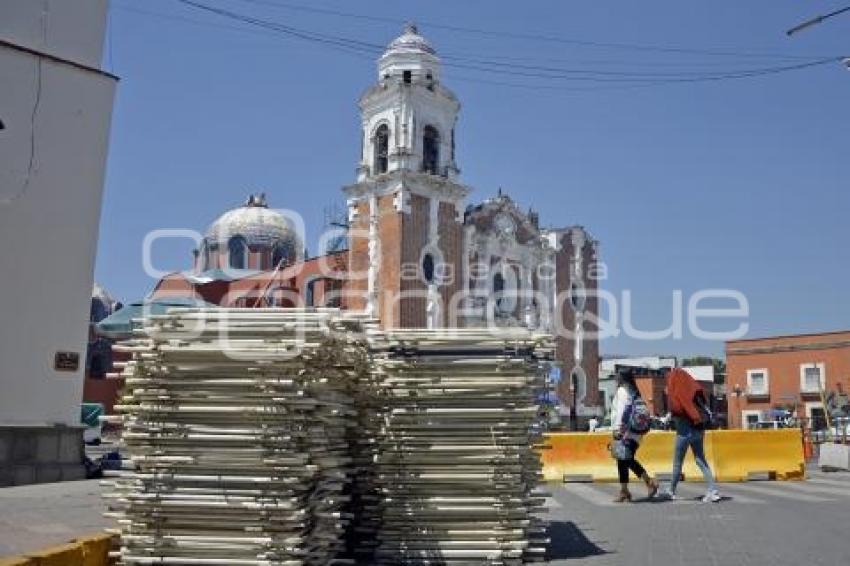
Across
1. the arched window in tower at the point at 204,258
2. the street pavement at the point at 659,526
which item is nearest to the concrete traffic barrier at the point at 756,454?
the street pavement at the point at 659,526

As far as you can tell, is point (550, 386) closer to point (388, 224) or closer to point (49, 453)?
point (49, 453)

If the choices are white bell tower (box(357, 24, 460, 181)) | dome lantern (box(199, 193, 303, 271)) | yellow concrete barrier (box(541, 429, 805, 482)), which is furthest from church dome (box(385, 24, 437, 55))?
yellow concrete barrier (box(541, 429, 805, 482))

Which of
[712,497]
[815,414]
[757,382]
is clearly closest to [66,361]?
[712,497]

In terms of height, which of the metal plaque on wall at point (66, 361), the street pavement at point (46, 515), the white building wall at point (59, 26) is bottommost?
the street pavement at point (46, 515)

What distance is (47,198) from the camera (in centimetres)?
1141

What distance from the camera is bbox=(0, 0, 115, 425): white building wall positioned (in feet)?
35.6

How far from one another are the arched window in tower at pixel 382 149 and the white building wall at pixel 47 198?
32773 millimetres

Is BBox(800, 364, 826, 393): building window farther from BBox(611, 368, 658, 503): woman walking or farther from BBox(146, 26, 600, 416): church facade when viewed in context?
BBox(611, 368, 658, 503): woman walking

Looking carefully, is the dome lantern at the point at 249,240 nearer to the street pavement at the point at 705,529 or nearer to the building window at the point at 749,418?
the building window at the point at 749,418

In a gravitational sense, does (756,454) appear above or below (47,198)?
below

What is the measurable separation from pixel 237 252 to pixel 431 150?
17.3 metres

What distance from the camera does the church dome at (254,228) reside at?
5625 cm

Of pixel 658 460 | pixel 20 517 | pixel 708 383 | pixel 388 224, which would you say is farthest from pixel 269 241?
pixel 20 517

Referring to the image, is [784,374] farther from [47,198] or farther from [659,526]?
[47,198]
